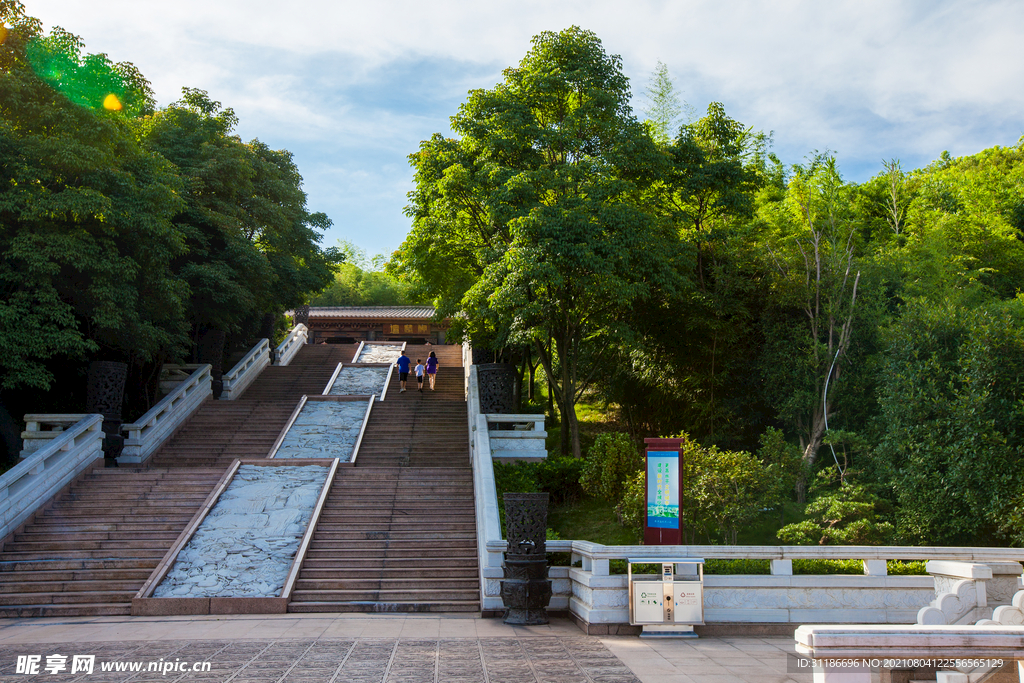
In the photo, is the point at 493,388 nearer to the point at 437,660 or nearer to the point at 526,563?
the point at 526,563

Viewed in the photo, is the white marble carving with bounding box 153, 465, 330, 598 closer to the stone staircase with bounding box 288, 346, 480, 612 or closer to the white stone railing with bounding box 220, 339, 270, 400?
the stone staircase with bounding box 288, 346, 480, 612

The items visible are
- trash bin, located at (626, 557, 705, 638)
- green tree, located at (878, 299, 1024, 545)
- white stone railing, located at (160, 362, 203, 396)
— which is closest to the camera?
trash bin, located at (626, 557, 705, 638)

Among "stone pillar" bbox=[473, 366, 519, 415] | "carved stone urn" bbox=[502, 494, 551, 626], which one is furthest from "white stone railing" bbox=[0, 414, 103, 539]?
"carved stone urn" bbox=[502, 494, 551, 626]

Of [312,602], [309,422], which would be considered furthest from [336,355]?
[312,602]

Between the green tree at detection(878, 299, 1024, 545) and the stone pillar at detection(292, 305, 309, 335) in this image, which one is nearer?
the green tree at detection(878, 299, 1024, 545)

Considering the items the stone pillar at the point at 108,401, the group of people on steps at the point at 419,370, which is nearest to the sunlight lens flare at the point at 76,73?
the stone pillar at the point at 108,401

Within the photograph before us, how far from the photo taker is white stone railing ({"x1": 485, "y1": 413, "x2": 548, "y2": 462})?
15.0m

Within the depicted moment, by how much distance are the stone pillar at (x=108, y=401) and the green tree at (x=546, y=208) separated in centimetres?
726

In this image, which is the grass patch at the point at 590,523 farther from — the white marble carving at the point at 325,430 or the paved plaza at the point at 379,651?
the white marble carving at the point at 325,430

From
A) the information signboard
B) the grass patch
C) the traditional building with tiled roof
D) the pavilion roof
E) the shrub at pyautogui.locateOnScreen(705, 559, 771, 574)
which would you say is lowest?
the grass patch

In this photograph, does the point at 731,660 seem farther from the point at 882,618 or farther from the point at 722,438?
the point at 722,438

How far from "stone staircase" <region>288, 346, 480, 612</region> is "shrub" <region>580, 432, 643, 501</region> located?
98.2 inches

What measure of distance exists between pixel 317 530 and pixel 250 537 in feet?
3.53

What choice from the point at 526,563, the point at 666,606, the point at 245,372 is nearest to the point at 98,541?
the point at 526,563
